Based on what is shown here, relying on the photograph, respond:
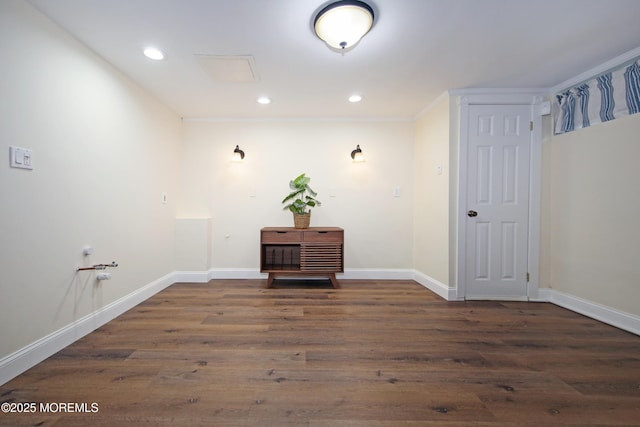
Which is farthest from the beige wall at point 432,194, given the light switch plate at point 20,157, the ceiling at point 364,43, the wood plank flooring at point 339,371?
the light switch plate at point 20,157

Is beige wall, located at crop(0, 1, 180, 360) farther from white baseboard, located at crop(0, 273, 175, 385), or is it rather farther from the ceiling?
the ceiling

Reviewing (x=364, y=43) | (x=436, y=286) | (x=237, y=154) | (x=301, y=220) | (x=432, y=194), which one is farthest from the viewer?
(x=237, y=154)

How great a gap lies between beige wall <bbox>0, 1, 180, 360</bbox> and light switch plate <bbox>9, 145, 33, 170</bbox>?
0.03 m

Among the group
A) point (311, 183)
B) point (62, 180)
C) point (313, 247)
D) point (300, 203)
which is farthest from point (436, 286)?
point (62, 180)

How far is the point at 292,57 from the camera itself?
81.2 inches

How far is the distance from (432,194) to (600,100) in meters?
1.56

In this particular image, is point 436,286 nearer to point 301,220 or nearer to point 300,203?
point 301,220

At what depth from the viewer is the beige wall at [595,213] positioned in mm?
2053

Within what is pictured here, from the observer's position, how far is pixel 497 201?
2.70 m

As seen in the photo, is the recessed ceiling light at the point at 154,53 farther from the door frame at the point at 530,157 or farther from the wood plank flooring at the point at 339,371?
the door frame at the point at 530,157

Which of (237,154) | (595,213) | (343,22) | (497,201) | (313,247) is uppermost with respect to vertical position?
(343,22)

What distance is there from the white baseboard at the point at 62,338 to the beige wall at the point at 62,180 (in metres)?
0.04

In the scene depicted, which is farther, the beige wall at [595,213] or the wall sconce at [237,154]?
the wall sconce at [237,154]

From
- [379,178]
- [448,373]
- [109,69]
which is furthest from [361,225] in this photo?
[109,69]
